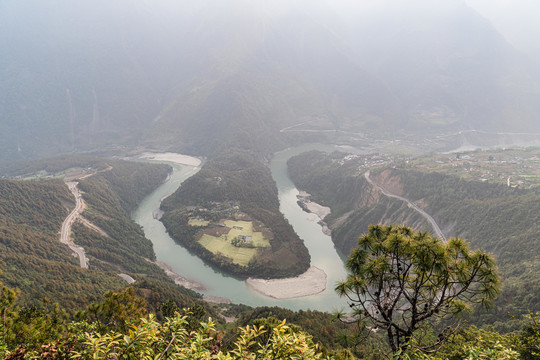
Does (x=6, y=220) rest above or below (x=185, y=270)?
above

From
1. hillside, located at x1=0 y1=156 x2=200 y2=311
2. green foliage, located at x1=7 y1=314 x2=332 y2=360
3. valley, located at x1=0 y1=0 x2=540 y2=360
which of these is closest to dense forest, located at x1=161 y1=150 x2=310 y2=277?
valley, located at x1=0 y1=0 x2=540 y2=360

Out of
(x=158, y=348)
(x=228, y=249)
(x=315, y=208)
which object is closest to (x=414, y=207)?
(x=315, y=208)

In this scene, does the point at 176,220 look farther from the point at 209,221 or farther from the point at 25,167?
the point at 25,167

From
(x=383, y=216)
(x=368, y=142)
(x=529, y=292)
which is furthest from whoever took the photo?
(x=368, y=142)

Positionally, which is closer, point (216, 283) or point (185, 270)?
point (216, 283)

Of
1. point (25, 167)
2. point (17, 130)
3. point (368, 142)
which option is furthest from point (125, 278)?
point (17, 130)

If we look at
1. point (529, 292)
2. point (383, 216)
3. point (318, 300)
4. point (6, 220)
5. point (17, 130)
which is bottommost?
point (318, 300)

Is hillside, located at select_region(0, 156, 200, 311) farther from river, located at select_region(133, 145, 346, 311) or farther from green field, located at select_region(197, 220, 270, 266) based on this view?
green field, located at select_region(197, 220, 270, 266)

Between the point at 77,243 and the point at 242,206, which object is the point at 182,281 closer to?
the point at 77,243
